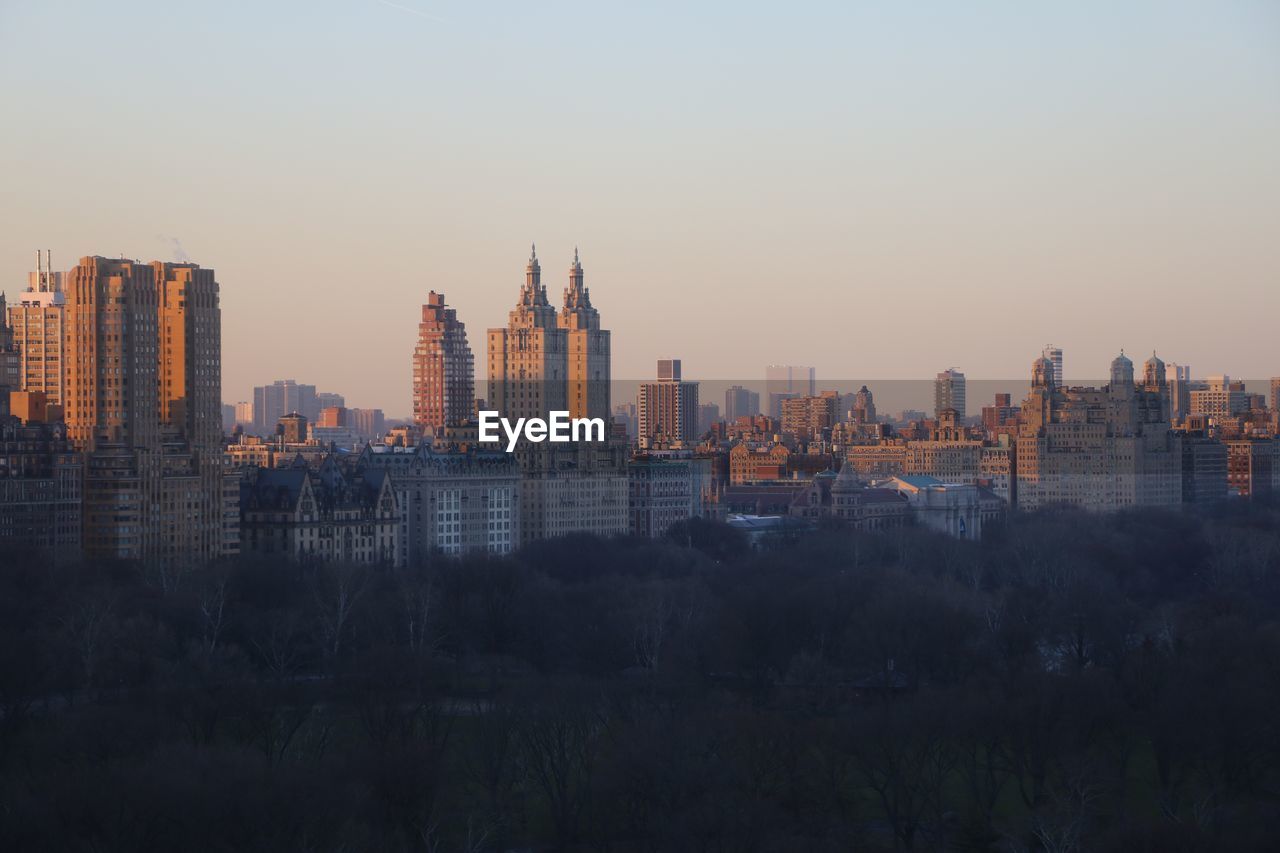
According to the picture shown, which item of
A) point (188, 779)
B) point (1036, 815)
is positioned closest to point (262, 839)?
point (188, 779)

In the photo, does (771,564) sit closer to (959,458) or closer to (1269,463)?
(959,458)

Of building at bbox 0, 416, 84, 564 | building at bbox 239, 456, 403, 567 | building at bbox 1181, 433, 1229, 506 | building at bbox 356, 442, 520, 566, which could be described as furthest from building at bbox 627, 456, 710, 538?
building at bbox 1181, 433, 1229, 506

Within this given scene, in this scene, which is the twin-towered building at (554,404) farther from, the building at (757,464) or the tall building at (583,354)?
the building at (757,464)

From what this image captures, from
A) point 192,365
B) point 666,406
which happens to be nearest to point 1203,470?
point 666,406

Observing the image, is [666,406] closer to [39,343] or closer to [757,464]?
[757,464]

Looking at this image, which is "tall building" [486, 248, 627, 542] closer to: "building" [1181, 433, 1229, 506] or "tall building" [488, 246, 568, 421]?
"tall building" [488, 246, 568, 421]

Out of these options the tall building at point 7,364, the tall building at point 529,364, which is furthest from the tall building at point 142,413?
the tall building at point 529,364
